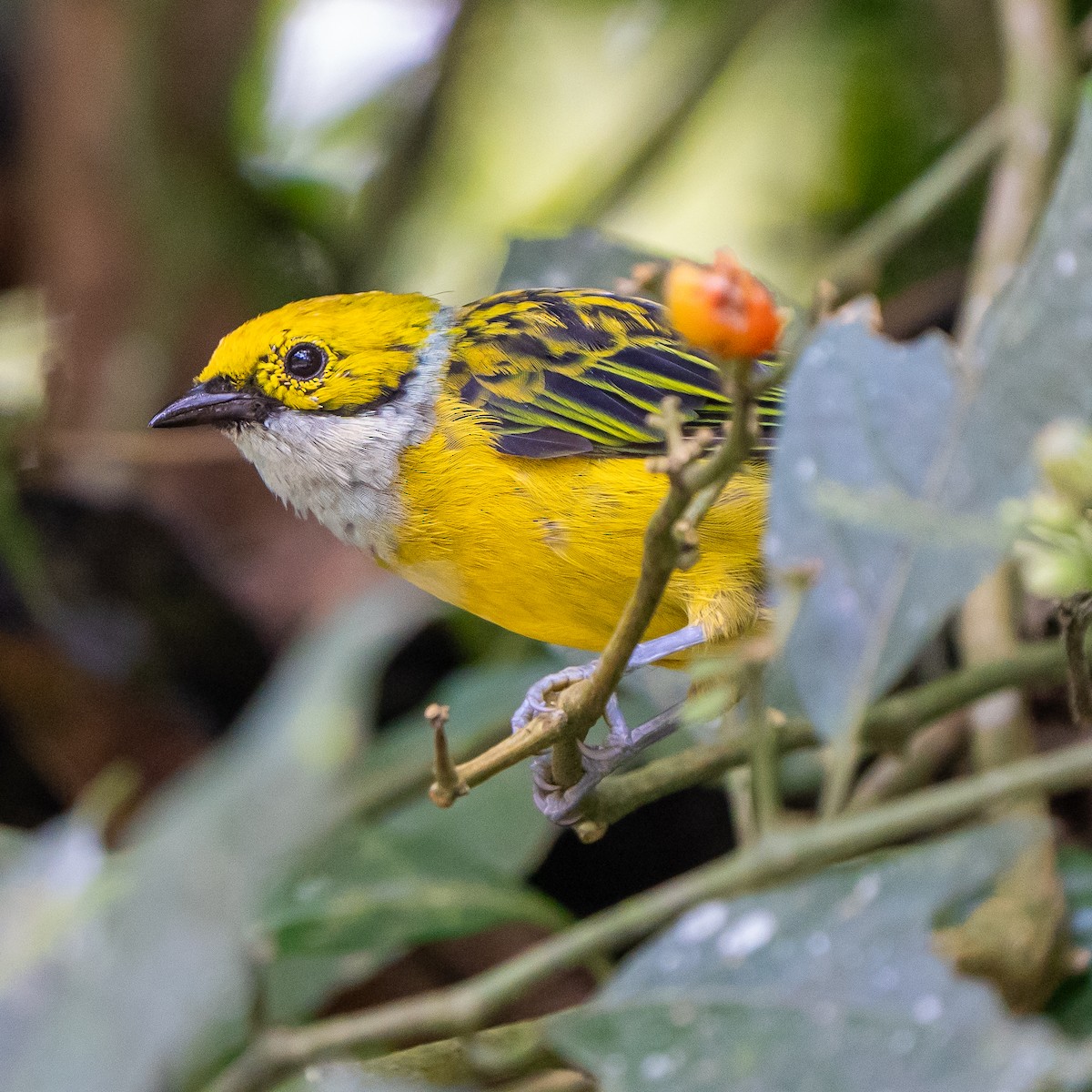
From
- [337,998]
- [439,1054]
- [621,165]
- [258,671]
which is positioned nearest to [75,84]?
[621,165]

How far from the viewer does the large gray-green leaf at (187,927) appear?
3.15 feet

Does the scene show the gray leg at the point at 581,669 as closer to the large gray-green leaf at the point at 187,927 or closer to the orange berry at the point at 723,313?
the large gray-green leaf at the point at 187,927

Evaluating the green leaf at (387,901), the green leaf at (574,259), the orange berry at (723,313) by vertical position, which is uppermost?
the orange berry at (723,313)

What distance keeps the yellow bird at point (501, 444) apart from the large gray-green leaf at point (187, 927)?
0.74 meters

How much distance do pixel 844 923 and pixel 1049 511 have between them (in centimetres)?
31

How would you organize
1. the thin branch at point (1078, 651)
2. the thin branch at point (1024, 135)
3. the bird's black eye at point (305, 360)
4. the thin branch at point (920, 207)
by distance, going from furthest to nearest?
the thin branch at point (920, 207), the thin branch at point (1024, 135), the bird's black eye at point (305, 360), the thin branch at point (1078, 651)

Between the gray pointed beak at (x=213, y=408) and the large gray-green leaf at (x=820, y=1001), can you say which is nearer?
the large gray-green leaf at (x=820, y=1001)

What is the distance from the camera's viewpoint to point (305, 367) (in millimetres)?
2264

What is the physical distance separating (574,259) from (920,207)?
0.86 metres

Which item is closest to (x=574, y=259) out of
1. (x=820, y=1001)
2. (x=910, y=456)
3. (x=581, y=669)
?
(x=581, y=669)

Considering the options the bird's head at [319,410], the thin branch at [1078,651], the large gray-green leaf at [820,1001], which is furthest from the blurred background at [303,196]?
the large gray-green leaf at [820,1001]

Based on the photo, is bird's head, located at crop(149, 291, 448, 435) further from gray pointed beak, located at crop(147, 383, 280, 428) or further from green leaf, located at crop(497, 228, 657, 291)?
green leaf, located at crop(497, 228, 657, 291)

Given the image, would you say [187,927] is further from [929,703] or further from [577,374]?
[577,374]

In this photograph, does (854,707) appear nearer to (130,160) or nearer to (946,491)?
(946,491)
